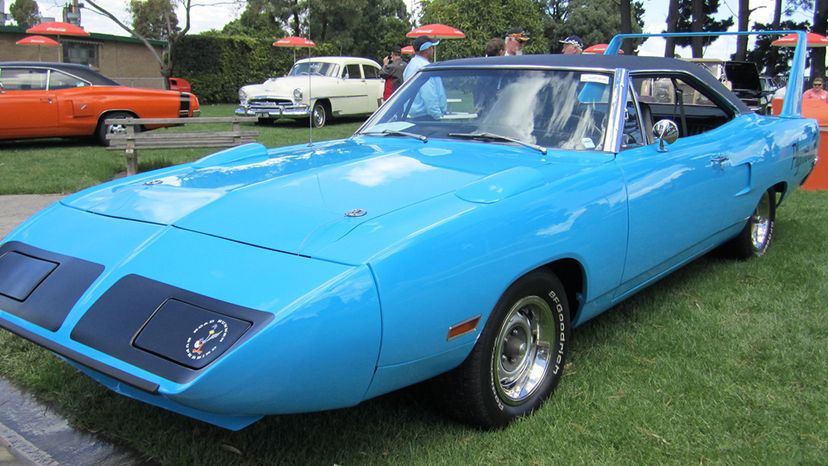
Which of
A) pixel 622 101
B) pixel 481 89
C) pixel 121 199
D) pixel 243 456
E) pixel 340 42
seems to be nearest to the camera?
Result: pixel 243 456

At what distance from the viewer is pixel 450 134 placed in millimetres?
3754

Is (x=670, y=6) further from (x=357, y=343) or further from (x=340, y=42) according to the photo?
(x=357, y=343)

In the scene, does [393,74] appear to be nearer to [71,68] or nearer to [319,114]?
[71,68]

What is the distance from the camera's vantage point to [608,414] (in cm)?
289

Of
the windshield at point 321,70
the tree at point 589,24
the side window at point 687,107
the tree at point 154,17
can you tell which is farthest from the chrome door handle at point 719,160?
the tree at point 589,24

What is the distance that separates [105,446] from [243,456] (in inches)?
22.6

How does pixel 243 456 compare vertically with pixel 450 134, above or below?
below

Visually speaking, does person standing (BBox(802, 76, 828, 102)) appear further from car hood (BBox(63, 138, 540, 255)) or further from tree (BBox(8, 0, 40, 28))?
tree (BBox(8, 0, 40, 28))

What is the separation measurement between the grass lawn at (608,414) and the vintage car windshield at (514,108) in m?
1.11

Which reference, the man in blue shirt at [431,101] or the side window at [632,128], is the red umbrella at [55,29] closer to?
the man in blue shirt at [431,101]

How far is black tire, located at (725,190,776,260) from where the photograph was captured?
5.01 m

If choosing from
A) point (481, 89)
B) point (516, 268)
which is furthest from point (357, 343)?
point (481, 89)

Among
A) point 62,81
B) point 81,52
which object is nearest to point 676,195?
point 62,81

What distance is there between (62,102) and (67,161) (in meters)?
2.15
